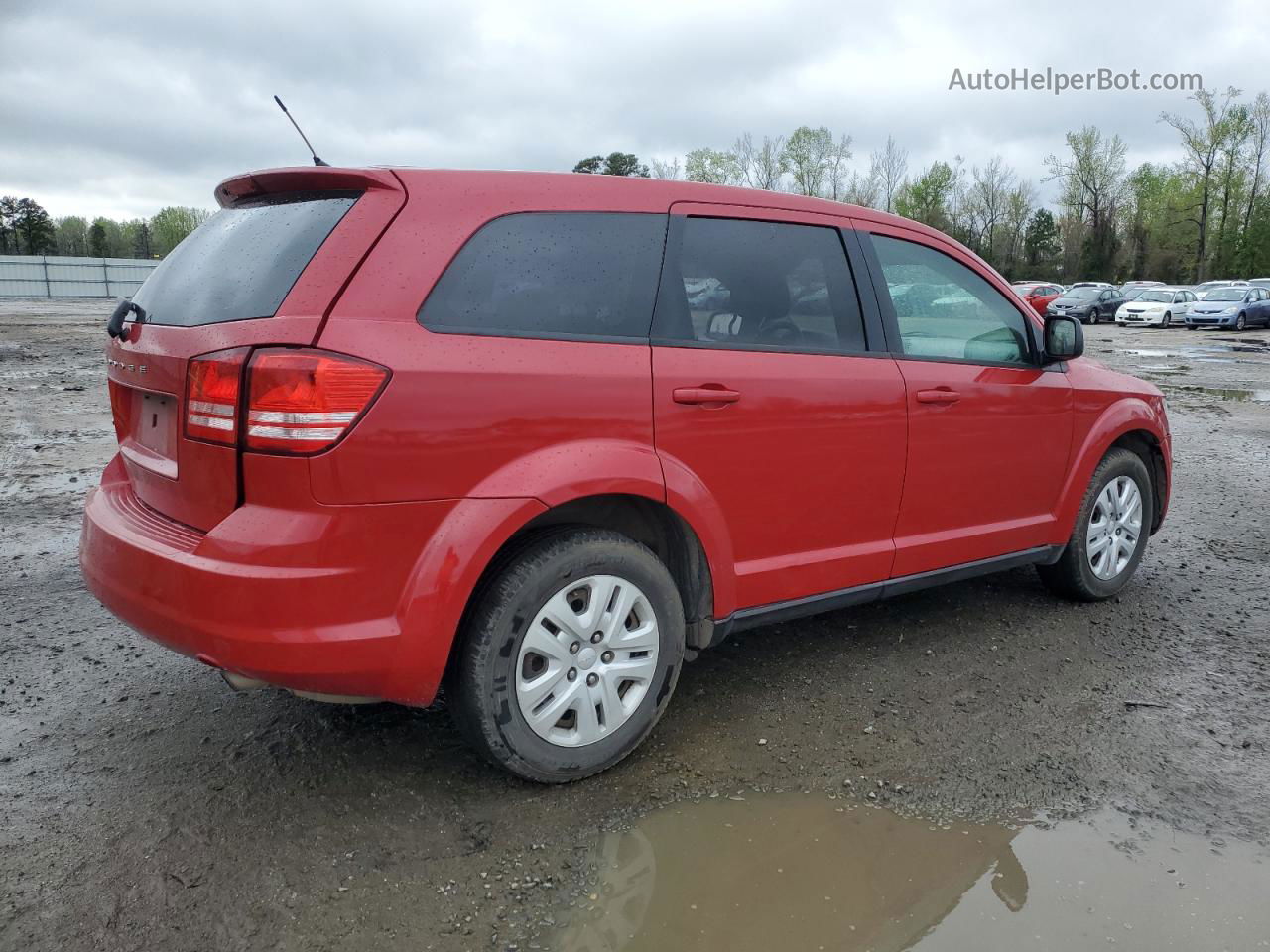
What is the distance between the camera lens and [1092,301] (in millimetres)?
38500

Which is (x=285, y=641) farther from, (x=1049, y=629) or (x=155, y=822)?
(x=1049, y=629)

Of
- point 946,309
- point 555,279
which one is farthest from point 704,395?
point 946,309

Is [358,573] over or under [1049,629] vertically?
over

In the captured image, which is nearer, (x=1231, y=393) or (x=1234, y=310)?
(x=1231, y=393)

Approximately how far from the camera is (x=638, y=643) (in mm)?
3059

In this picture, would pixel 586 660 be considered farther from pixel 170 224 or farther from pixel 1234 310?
pixel 170 224

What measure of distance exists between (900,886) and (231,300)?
2418mm

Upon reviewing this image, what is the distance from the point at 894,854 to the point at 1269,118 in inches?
3217

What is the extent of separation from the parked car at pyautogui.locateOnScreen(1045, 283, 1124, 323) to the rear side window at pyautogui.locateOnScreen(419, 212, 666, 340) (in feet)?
123

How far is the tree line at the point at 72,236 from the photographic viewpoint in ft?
229

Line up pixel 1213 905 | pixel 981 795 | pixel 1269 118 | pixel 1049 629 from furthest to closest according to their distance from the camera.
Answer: pixel 1269 118 < pixel 1049 629 < pixel 981 795 < pixel 1213 905

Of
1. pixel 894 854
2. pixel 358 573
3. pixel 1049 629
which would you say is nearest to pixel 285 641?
pixel 358 573

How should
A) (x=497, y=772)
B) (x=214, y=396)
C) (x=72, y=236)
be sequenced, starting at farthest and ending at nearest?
(x=72, y=236)
(x=497, y=772)
(x=214, y=396)

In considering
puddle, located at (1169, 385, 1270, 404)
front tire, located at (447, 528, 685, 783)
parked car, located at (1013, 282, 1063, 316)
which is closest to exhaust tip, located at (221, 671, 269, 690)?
front tire, located at (447, 528, 685, 783)
